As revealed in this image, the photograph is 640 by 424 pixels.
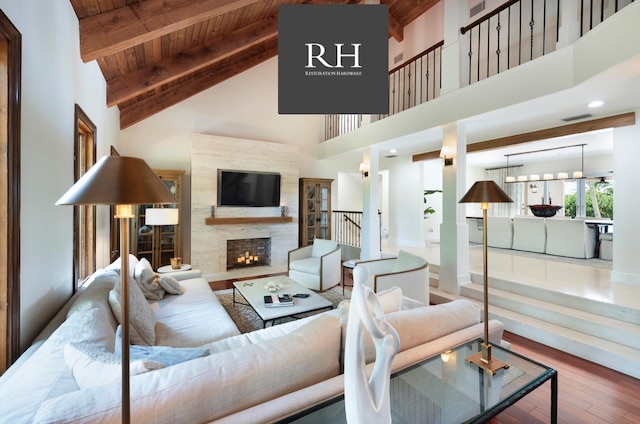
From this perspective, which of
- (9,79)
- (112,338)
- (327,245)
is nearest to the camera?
Answer: (9,79)

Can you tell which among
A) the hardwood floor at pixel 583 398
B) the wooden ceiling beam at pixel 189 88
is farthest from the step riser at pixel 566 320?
the wooden ceiling beam at pixel 189 88

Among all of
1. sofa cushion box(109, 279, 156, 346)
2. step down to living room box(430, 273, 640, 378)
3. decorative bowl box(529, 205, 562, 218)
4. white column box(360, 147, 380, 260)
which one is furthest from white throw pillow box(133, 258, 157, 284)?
decorative bowl box(529, 205, 562, 218)

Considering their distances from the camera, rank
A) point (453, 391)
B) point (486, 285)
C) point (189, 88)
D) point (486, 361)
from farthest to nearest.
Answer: point (189, 88)
point (486, 285)
point (486, 361)
point (453, 391)

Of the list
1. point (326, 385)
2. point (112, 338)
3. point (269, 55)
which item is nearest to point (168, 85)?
point (269, 55)

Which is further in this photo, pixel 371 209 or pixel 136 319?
pixel 371 209

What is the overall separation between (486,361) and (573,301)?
99.1 inches

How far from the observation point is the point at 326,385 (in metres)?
1.26

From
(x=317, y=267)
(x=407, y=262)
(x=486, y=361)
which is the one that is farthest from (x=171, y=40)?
(x=486, y=361)

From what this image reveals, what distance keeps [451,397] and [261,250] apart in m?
5.63

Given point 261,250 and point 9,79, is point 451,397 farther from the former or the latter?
point 261,250

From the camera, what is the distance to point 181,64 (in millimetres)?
4027

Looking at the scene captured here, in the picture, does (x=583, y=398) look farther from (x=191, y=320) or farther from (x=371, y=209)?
(x=371, y=209)

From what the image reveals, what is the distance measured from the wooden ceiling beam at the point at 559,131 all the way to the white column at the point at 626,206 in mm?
123

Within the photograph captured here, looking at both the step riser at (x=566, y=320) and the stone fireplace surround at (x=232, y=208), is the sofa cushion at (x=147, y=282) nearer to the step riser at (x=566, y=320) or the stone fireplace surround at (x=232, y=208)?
the stone fireplace surround at (x=232, y=208)
